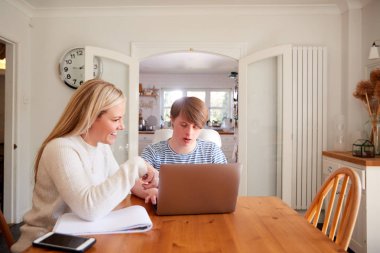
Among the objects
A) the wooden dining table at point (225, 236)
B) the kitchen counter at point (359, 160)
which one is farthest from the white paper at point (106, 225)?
the kitchen counter at point (359, 160)

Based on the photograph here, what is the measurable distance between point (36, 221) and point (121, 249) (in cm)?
53

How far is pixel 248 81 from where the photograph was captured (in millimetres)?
3250

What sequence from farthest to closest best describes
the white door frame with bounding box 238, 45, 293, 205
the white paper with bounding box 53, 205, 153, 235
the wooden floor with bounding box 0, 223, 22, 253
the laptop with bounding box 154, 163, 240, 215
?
the white door frame with bounding box 238, 45, 293, 205
the wooden floor with bounding box 0, 223, 22, 253
the laptop with bounding box 154, 163, 240, 215
the white paper with bounding box 53, 205, 153, 235

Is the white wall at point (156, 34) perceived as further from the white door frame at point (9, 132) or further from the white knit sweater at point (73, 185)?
the white knit sweater at point (73, 185)

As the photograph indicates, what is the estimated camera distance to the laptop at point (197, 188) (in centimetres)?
97

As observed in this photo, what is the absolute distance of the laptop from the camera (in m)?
0.97

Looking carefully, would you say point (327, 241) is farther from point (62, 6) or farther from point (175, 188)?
point (62, 6)

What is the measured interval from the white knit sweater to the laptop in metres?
0.11

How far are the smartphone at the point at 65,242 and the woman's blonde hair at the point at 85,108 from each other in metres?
0.44

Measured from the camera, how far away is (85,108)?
3.60ft

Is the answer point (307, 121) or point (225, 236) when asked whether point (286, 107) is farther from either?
point (225, 236)

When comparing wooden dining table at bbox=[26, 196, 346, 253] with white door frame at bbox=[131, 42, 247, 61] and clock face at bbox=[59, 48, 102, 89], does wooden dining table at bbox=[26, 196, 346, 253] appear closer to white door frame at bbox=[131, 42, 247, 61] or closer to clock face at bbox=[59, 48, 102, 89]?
white door frame at bbox=[131, 42, 247, 61]

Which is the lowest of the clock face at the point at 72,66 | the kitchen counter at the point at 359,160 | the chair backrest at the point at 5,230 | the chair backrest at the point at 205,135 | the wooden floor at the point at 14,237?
the wooden floor at the point at 14,237

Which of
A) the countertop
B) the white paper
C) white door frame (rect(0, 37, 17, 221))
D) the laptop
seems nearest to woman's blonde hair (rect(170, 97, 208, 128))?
the laptop
